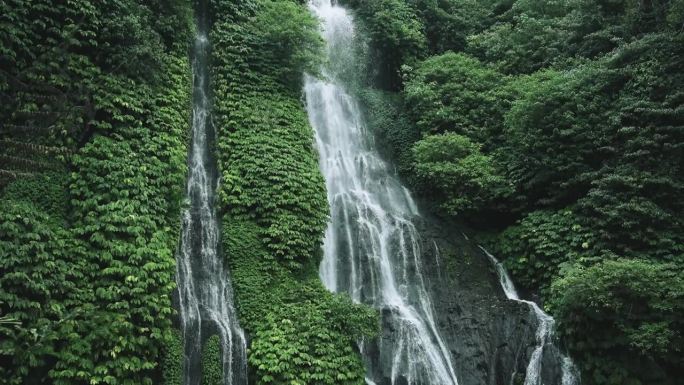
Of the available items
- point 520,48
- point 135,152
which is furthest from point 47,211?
point 520,48

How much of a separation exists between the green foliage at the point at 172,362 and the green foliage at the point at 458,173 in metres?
8.91

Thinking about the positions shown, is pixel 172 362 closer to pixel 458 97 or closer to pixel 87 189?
pixel 87 189

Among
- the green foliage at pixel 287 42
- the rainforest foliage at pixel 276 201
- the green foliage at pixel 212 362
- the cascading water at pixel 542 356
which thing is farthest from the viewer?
the green foliage at pixel 287 42

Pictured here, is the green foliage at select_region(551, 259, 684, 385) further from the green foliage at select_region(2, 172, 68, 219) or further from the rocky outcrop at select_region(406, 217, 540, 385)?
the green foliage at select_region(2, 172, 68, 219)

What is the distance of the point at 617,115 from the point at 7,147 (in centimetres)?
1416

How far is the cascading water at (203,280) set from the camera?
422 inches

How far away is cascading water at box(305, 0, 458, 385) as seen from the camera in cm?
1223

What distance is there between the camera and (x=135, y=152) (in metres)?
12.2

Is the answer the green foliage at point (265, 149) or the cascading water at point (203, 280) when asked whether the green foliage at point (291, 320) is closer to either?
the cascading water at point (203, 280)

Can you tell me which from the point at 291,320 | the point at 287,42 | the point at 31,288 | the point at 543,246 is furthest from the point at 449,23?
the point at 31,288

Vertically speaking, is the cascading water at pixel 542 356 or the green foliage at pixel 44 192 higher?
the green foliage at pixel 44 192

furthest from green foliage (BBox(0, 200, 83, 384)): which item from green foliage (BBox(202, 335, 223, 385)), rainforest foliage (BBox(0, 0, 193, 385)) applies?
green foliage (BBox(202, 335, 223, 385))

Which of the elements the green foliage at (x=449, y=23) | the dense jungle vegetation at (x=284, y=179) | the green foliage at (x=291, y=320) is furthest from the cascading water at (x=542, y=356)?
the green foliage at (x=449, y=23)

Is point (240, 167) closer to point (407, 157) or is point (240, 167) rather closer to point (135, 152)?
point (135, 152)
